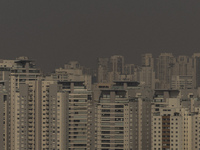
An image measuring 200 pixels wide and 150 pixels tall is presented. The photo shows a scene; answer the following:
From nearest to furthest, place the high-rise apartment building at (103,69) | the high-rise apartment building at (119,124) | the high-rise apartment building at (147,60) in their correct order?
the high-rise apartment building at (119,124)
the high-rise apartment building at (147,60)
the high-rise apartment building at (103,69)

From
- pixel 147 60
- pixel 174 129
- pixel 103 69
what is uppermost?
pixel 147 60

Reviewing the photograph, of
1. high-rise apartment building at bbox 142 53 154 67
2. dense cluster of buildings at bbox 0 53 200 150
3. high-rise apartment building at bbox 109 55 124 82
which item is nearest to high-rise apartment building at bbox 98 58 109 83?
high-rise apartment building at bbox 109 55 124 82

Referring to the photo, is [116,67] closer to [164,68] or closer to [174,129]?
[164,68]

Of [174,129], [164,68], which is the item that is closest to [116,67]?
A: [164,68]

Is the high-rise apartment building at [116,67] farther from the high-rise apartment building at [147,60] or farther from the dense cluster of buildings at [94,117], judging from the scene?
the dense cluster of buildings at [94,117]

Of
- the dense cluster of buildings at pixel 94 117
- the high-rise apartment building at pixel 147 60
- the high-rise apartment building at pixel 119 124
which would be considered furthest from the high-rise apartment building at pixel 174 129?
the high-rise apartment building at pixel 147 60

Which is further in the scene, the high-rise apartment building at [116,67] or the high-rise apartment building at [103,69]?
the high-rise apartment building at [116,67]

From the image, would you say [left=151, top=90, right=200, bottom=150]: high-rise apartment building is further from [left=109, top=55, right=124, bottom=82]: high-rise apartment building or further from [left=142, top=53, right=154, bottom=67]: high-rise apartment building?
[left=109, top=55, right=124, bottom=82]: high-rise apartment building

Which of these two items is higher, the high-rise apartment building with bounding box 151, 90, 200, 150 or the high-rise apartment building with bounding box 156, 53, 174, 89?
the high-rise apartment building with bounding box 156, 53, 174, 89

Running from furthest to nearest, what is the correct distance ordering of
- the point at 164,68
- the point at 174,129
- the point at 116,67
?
the point at 116,67 → the point at 164,68 → the point at 174,129

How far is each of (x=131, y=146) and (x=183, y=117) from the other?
1050 mm

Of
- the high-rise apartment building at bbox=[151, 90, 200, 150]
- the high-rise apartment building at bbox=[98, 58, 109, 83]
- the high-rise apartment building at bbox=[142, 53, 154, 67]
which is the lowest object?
the high-rise apartment building at bbox=[151, 90, 200, 150]

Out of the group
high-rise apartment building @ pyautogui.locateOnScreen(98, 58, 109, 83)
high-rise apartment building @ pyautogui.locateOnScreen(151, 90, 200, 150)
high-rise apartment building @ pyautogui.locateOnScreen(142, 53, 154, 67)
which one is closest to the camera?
high-rise apartment building @ pyautogui.locateOnScreen(151, 90, 200, 150)

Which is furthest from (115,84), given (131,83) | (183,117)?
(183,117)
